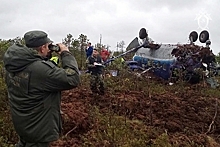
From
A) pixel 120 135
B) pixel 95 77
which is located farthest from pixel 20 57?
pixel 95 77

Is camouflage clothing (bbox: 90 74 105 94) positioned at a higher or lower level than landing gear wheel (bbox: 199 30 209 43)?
lower

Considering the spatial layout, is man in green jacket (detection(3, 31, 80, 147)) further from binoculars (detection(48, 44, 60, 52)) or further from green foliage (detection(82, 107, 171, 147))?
green foliage (detection(82, 107, 171, 147))

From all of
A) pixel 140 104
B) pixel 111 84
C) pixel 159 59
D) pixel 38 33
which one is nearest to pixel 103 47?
pixel 159 59

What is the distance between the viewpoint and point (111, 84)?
1069cm

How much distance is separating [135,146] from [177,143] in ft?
2.65

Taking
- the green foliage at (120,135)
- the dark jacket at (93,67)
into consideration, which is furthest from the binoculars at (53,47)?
the dark jacket at (93,67)

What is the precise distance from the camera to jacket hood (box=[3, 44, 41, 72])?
120 inches

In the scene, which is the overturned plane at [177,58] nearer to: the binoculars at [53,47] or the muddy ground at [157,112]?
the muddy ground at [157,112]

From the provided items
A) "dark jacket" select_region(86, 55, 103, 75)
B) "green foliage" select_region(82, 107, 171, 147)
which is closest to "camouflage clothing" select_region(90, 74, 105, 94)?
"dark jacket" select_region(86, 55, 103, 75)

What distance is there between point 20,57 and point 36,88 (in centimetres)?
29

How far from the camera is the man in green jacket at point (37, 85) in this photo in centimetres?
303

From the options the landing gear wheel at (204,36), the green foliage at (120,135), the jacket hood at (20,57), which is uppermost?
the landing gear wheel at (204,36)

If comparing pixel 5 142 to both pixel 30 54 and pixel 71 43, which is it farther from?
pixel 71 43

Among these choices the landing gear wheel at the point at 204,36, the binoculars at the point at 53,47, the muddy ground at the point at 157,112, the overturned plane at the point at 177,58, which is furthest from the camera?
the landing gear wheel at the point at 204,36
